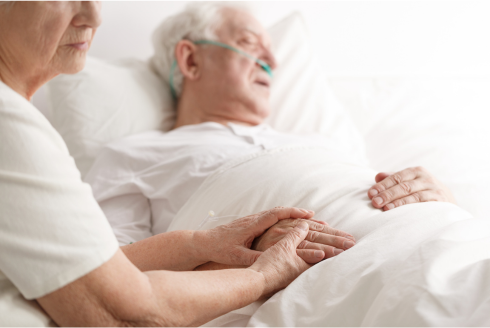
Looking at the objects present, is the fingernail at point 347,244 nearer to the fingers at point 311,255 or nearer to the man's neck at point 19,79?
the fingers at point 311,255

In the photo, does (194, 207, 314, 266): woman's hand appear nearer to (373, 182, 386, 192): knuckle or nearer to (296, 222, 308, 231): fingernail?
(296, 222, 308, 231): fingernail

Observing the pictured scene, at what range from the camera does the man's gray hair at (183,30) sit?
1731mm

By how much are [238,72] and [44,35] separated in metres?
1.00

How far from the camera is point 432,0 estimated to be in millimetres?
2375

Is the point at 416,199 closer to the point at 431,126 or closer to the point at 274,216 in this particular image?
the point at 274,216

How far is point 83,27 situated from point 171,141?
728 mm

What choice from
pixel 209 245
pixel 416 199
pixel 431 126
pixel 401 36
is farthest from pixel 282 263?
pixel 401 36

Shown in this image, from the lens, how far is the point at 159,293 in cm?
70

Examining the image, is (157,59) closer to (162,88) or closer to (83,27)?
(162,88)

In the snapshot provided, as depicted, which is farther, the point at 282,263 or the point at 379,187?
the point at 379,187

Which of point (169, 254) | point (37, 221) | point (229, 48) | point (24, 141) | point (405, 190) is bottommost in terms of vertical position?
point (169, 254)

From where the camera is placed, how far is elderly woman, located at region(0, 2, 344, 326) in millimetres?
617

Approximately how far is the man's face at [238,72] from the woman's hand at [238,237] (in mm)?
756

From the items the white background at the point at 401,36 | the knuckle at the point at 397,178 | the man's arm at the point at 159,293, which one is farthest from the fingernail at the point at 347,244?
the white background at the point at 401,36
